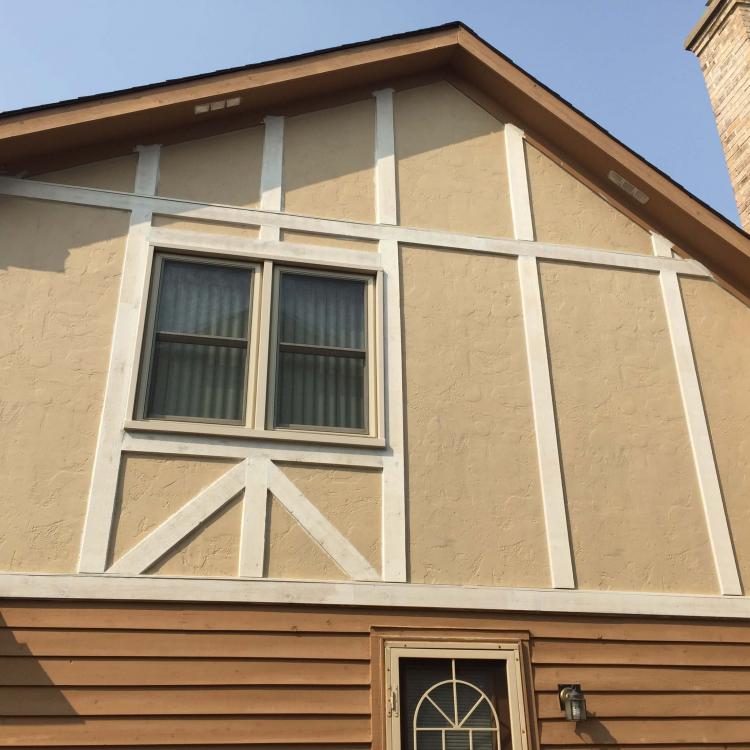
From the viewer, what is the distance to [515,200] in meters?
7.58

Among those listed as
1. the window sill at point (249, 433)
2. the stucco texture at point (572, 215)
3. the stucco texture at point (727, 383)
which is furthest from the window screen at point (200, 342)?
the stucco texture at point (727, 383)

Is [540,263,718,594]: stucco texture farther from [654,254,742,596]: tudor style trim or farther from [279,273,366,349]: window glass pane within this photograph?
[279,273,366,349]: window glass pane

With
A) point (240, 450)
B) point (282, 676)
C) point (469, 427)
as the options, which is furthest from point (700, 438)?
point (282, 676)

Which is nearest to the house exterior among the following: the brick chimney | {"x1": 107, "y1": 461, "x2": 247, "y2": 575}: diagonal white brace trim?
{"x1": 107, "y1": 461, "x2": 247, "y2": 575}: diagonal white brace trim

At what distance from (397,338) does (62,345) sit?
2.63 metres

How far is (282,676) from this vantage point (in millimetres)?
5219

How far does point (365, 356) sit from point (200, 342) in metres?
1.36

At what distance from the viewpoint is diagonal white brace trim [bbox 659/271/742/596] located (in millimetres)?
6254

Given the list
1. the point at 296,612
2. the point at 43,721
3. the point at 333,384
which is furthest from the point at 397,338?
the point at 43,721

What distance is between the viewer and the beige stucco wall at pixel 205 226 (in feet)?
21.9

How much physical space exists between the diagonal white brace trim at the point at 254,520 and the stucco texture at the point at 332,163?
8.17 feet

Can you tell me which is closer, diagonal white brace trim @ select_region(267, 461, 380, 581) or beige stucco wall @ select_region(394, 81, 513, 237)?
diagonal white brace trim @ select_region(267, 461, 380, 581)

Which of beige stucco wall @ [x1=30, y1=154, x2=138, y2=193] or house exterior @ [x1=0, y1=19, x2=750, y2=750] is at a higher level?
beige stucco wall @ [x1=30, y1=154, x2=138, y2=193]

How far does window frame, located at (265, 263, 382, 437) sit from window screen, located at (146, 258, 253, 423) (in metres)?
0.21
